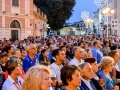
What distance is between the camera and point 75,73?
15.3 feet

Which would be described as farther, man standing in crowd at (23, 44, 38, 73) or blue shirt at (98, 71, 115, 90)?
man standing in crowd at (23, 44, 38, 73)

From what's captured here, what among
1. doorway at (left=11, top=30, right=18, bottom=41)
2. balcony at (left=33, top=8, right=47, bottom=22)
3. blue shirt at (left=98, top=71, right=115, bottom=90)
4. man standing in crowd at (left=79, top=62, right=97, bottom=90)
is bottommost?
blue shirt at (left=98, top=71, right=115, bottom=90)

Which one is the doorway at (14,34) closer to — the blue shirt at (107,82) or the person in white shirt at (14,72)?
the blue shirt at (107,82)

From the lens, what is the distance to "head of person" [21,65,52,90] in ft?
11.7

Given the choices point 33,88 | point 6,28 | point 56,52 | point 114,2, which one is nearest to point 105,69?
point 56,52

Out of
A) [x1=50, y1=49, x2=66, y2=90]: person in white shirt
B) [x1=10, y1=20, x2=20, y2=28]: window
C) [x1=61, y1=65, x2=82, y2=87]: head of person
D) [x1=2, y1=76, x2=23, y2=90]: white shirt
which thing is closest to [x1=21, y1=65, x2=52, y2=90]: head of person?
[x1=61, y1=65, x2=82, y2=87]: head of person

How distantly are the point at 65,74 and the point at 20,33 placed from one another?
31378 mm

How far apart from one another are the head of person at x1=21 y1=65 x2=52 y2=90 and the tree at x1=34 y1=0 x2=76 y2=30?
4991cm

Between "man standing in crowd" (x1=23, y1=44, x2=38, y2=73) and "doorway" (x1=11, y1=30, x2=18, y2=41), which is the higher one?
"doorway" (x1=11, y1=30, x2=18, y2=41)

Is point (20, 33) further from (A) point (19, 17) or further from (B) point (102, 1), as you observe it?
(B) point (102, 1)

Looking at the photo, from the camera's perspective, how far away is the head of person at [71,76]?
462cm

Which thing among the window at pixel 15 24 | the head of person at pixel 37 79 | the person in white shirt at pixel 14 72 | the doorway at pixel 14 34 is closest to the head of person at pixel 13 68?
the person in white shirt at pixel 14 72

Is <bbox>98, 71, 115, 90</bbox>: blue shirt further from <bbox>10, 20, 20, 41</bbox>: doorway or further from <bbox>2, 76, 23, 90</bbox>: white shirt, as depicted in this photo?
<bbox>10, 20, 20, 41</bbox>: doorway

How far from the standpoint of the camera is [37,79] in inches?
140
